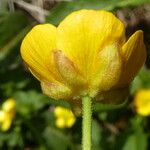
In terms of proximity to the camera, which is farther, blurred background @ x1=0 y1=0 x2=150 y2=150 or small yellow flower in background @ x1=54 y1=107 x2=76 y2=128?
small yellow flower in background @ x1=54 y1=107 x2=76 y2=128

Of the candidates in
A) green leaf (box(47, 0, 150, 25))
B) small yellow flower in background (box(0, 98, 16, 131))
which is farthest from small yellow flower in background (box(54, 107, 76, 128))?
green leaf (box(47, 0, 150, 25))

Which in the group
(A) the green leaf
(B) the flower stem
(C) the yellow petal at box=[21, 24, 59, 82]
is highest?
(C) the yellow petal at box=[21, 24, 59, 82]

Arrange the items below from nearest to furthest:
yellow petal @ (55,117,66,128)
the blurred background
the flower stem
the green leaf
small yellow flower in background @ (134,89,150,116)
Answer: the flower stem, the green leaf, the blurred background, small yellow flower in background @ (134,89,150,116), yellow petal @ (55,117,66,128)

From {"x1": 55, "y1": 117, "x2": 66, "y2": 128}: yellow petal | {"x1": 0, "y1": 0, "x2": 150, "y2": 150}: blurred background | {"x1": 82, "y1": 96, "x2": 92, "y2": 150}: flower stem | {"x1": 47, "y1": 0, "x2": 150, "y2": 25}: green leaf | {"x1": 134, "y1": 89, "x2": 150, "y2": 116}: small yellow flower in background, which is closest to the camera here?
{"x1": 82, "y1": 96, "x2": 92, "y2": 150}: flower stem

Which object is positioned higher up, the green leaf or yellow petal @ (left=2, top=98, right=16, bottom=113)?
the green leaf

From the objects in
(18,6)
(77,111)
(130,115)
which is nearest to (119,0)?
(77,111)

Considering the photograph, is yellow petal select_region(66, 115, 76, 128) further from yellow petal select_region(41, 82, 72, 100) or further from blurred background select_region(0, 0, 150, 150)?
yellow petal select_region(41, 82, 72, 100)

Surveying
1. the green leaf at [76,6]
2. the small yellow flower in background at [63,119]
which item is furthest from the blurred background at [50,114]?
the green leaf at [76,6]
